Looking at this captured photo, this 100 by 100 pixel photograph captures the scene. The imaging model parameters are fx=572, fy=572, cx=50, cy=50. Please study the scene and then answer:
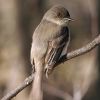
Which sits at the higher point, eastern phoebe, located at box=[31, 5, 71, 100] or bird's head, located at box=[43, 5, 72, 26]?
bird's head, located at box=[43, 5, 72, 26]

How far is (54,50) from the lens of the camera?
6000 millimetres

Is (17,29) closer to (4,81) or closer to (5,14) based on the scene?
(5,14)

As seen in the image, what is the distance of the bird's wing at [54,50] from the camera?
580 centimetres

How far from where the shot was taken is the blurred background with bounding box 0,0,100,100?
948 cm

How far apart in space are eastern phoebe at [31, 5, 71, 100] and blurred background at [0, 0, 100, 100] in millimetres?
1633

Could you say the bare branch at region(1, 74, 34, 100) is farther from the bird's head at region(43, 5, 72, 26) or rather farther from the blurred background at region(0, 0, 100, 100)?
the blurred background at region(0, 0, 100, 100)

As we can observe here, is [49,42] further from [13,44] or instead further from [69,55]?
[13,44]

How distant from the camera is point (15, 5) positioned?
10.2 meters

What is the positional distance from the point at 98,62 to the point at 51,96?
12.0 ft

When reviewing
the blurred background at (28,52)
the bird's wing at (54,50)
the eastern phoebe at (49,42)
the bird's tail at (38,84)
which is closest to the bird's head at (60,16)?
the eastern phoebe at (49,42)

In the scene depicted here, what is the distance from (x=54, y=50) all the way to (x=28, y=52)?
4.30 meters

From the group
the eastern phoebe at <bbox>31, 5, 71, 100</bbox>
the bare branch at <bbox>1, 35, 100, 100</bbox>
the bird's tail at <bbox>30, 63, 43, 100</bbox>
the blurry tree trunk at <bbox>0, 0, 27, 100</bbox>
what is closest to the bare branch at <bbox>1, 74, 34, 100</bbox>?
the bare branch at <bbox>1, 35, 100, 100</bbox>

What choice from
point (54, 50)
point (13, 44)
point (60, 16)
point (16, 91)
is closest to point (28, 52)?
point (13, 44)

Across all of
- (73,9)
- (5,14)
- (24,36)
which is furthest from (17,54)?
(73,9)
